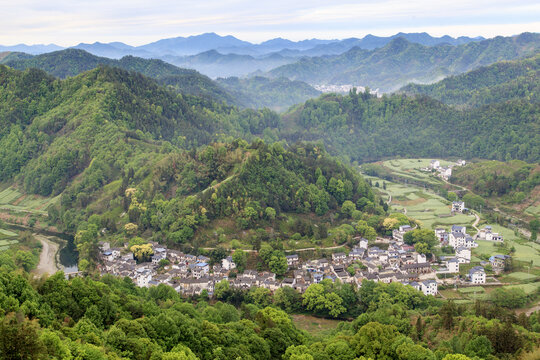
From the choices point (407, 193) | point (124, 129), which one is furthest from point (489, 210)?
point (124, 129)

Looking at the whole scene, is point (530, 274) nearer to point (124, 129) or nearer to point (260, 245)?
→ point (260, 245)

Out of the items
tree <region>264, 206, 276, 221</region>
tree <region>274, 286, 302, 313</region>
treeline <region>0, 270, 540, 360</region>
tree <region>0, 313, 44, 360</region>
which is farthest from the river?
tree <region>0, 313, 44, 360</region>

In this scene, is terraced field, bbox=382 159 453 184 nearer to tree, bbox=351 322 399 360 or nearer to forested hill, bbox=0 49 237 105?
tree, bbox=351 322 399 360

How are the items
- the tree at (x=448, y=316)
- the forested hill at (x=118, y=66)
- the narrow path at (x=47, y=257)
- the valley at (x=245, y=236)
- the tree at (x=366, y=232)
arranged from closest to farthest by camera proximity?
1. the valley at (x=245, y=236)
2. the tree at (x=448, y=316)
3. the narrow path at (x=47, y=257)
4. the tree at (x=366, y=232)
5. the forested hill at (x=118, y=66)

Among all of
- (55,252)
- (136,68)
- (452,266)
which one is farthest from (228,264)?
(136,68)

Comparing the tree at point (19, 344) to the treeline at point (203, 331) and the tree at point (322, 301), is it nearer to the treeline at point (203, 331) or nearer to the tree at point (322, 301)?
the treeline at point (203, 331)

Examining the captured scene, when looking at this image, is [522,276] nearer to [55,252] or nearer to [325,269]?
[325,269]

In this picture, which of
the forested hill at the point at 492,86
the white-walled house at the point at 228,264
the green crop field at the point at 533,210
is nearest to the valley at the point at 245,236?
the white-walled house at the point at 228,264
